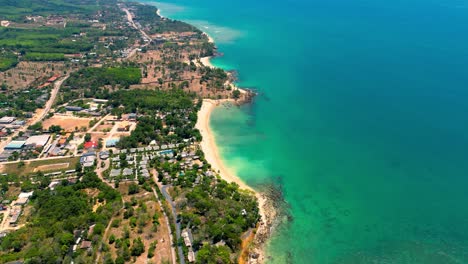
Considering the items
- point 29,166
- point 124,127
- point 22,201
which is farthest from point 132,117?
point 22,201

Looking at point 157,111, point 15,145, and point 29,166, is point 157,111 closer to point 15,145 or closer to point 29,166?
point 29,166

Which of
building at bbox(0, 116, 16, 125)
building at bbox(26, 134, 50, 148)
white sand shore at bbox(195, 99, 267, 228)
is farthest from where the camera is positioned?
building at bbox(0, 116, 16, 125)

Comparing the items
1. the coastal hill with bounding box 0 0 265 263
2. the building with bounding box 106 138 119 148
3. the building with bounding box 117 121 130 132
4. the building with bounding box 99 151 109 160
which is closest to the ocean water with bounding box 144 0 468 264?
the coastal hill with bounding box 0 0 265 263

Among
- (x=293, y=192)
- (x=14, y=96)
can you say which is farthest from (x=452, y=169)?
(x=14, y=96)

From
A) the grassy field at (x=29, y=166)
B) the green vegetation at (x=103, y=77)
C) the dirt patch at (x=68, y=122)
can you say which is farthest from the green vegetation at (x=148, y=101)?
the grassy field at (x=29, y=166)

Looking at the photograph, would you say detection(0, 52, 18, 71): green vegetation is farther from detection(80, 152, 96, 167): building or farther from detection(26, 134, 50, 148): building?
detection(80, 152, 96, 167): building

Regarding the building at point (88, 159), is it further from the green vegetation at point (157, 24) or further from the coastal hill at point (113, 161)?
the green vegetation at point (157, 24)
